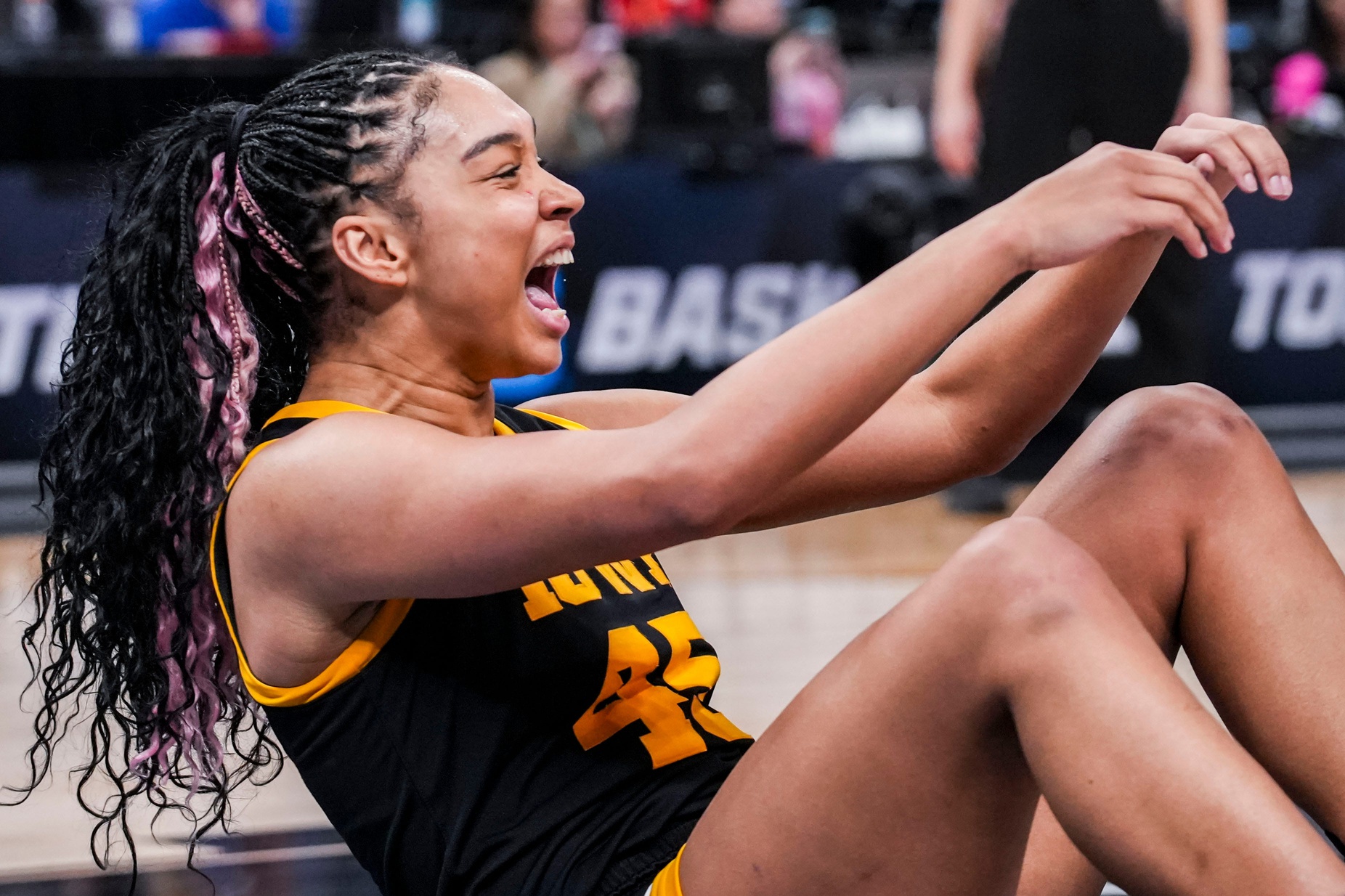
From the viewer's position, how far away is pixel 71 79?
13.9ft

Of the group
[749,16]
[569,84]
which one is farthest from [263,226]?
[749,16]

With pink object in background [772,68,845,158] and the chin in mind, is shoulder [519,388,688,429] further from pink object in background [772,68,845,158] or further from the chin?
pink object in background [772,68,845,158]

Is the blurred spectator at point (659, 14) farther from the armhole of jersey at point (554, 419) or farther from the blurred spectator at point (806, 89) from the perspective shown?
the armhole of jersey at point (554, 419)

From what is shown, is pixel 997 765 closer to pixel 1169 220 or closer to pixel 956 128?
pixel 1169 220

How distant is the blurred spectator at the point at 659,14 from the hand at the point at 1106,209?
481cm

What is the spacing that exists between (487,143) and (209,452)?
0.36 meters

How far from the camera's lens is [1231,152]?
1.31 m

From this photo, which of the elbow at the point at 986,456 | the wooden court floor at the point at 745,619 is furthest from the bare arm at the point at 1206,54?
the elbow at the point at 986,456

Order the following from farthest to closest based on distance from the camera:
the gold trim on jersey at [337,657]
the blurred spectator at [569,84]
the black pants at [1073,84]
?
the blurred spectator at [569,84] < the black pants at [1073,84] < the gold trim on jersey at [337,657]

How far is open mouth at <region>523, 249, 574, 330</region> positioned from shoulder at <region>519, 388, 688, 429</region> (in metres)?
0.18

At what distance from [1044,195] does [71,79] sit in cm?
372

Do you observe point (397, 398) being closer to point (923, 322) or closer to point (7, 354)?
point (923, 322)

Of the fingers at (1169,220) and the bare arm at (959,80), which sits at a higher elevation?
the fingers at (1169,220)

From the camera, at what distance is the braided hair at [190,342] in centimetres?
130
